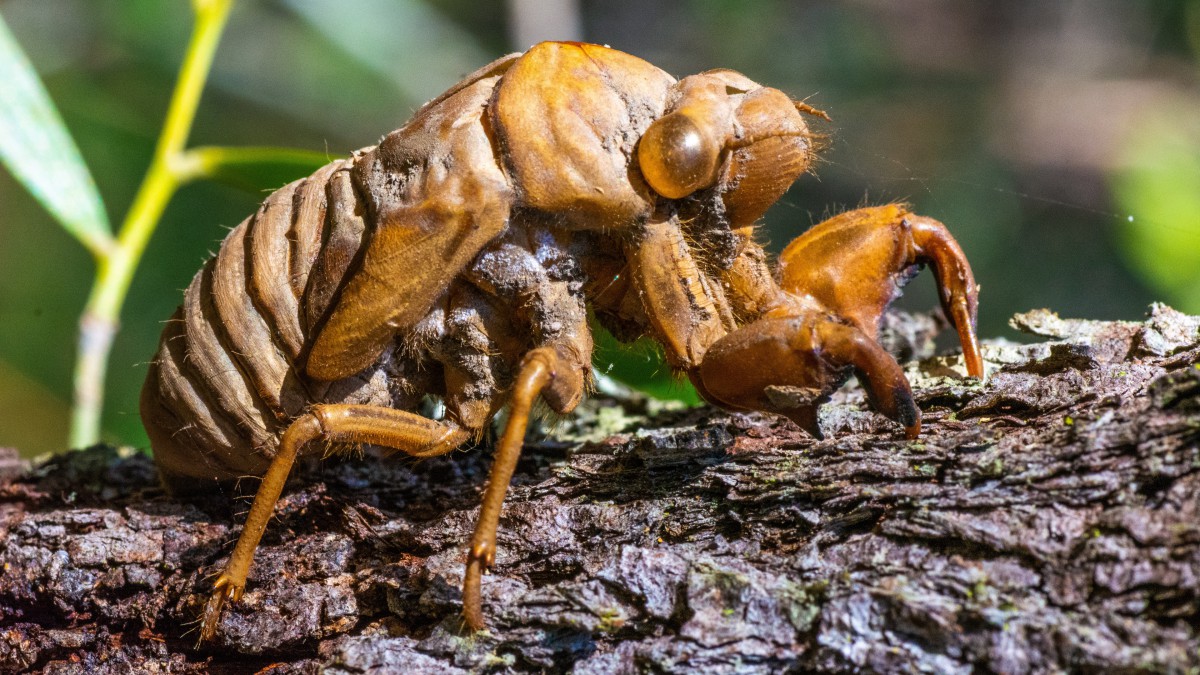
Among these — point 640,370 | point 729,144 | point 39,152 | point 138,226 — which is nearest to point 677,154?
point 729,144

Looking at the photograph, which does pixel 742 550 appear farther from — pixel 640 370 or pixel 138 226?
pixel 138 226

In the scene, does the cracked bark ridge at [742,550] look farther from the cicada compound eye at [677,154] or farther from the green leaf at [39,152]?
the green leaf at [39,152]

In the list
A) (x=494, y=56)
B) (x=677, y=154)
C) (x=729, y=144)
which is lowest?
(x=677, y=154)

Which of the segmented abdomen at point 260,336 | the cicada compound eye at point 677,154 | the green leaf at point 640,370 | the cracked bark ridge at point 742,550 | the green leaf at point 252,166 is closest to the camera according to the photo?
the cracked bark ridge at point 742,550

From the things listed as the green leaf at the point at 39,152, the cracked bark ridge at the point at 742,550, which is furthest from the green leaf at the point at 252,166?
the cracked bark ridge at the point at 742,550

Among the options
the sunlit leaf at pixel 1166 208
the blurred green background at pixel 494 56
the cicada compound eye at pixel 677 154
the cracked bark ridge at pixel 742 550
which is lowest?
the cracked bark ridge at pixel 742 550

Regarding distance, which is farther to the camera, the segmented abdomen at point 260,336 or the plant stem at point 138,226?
the plant stem at point 138,226
